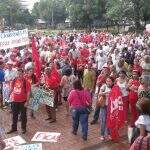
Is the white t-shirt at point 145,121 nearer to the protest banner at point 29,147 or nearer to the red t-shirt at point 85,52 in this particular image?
the protest banner at point 29,147

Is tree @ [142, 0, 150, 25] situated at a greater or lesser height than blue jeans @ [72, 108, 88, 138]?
greater

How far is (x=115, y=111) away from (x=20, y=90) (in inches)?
106

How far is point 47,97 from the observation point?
13.2 metres

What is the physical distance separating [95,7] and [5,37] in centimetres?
5495

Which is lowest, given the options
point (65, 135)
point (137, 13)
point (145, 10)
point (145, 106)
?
point (65, 135)

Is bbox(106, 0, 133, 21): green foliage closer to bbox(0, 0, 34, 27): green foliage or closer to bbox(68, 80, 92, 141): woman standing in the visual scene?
bbox(0, 0, 34, 27): green foliage

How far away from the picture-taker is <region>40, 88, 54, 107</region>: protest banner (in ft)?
43.1

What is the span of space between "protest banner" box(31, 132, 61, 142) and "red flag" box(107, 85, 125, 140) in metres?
1.53

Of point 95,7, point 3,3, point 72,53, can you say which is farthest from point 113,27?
point 72,53

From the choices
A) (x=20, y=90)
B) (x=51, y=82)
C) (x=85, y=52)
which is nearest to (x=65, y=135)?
(x=20, y=90)

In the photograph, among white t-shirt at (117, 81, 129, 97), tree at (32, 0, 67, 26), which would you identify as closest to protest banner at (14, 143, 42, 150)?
white t-shirt at (117, 81, 129, 97)

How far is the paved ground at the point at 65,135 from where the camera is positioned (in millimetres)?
Answer: 11297

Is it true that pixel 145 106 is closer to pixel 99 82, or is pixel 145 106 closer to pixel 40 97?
pixel 99 82

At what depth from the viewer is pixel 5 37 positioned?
14.1 meters
